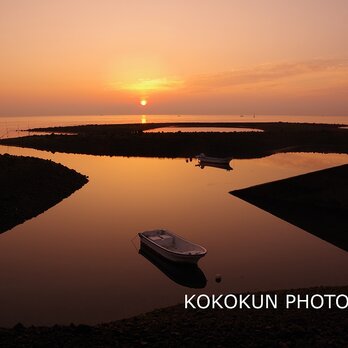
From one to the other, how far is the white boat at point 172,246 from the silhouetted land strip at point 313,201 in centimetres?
1048

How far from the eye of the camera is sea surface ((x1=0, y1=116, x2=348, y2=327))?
59.5 feet

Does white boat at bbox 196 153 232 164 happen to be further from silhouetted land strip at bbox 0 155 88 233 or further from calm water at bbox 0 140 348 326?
silhouetted land strip at bbox 0 155 88 233

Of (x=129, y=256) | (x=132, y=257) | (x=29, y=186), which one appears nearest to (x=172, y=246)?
(x=132, y=257)

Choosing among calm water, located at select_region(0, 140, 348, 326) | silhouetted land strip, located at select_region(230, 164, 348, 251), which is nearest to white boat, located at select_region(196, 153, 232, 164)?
calm water, located at select_region(0, 140, 348, 326)

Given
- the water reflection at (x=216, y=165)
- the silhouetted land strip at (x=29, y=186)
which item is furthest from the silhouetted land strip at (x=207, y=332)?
the water reflection at (x=216, y=165)

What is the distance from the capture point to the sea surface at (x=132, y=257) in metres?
18.1

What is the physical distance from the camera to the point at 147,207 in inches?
1511

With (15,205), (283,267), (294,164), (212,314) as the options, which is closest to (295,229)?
(283,267)

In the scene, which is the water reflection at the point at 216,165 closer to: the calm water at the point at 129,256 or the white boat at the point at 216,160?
the white boat at the point at 216,160

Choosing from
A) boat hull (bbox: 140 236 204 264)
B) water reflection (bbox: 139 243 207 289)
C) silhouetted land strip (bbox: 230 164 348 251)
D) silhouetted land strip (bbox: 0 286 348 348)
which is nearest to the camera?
silhouetted land strip (bbox: 0 286 348 348)

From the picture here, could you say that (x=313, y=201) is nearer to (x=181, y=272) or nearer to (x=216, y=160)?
(x=181, y=272)

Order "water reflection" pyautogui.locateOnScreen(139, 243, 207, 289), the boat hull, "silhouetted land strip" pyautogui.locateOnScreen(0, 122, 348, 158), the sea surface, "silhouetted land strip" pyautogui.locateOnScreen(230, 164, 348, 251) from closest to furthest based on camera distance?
1. the sea surface
2. "water reflection" pyautogui.locateOnScreen(139, 243, 207, 289)
3. the boat hull
4. "silhouetted land strip" pyautogui.locateOnScreen(230, 164, 348, 251)
5. "silhouetted land strip" pyautogui.locateOnScreen(0, 122, 348, 158)

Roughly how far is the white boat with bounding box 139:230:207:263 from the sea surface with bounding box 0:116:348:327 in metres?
0.86

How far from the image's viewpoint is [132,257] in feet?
78.7
